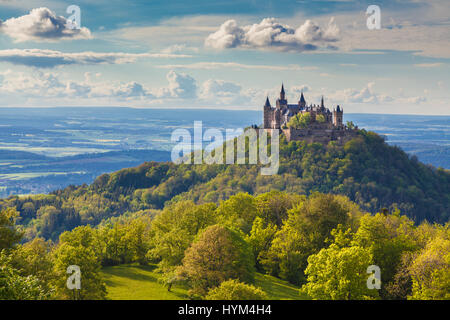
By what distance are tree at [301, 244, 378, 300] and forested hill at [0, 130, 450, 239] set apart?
9763 centimetres

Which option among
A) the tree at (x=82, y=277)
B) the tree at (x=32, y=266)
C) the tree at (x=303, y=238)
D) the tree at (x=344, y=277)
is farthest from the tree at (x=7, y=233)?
the tree at (x=303, y=238)

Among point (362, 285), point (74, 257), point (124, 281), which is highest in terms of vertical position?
point (74, 257)

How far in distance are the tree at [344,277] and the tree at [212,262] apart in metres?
5.90

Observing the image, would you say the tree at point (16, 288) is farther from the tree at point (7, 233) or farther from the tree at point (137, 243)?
the tree at point (137, 243)

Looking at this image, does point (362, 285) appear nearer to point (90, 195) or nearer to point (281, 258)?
point (281, 258)

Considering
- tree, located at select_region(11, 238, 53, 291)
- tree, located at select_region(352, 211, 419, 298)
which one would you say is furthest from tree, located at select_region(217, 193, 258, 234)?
tree, located at select_region(11, 238, 53, 291)

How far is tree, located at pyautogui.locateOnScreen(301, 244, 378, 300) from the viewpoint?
34.9 m

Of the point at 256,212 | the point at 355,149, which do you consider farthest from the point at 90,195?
the point at 256,212

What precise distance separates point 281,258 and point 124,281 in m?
15.9

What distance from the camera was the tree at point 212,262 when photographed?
117ft

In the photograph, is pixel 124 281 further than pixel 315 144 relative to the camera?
No
